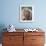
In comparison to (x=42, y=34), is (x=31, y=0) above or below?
above

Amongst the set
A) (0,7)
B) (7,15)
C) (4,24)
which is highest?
(0,7)

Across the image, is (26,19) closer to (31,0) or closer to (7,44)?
(31,0)

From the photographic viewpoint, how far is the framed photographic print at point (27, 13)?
3965 millimetres

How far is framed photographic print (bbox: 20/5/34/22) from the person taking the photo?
3.96 m

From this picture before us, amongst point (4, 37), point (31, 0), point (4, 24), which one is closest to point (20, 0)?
point (31, 0)

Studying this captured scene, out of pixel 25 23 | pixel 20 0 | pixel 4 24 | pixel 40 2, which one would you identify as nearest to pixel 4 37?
pixel 4 24

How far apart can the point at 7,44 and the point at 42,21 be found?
136 cm

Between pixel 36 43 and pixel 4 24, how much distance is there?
1.22 m

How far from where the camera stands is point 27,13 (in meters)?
3.99

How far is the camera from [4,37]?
3512 millimetres

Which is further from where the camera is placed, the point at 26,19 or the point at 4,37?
the point at 26,19

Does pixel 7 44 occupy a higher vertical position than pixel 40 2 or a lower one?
lower

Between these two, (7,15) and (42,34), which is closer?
(42,34)

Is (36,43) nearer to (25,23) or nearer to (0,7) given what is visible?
(25,23)
